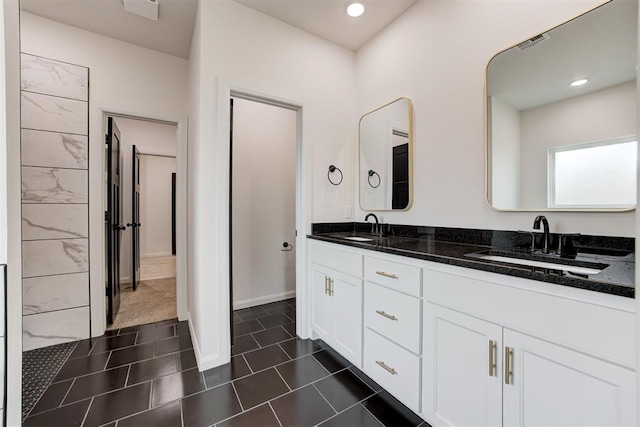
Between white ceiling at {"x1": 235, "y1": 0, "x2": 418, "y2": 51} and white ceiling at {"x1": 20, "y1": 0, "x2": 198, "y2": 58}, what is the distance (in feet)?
1.83

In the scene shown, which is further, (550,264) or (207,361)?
(207,361)

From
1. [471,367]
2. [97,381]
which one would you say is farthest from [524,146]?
[97,381]

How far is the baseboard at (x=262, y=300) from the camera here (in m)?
3.05

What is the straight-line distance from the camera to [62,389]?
1.69 meters

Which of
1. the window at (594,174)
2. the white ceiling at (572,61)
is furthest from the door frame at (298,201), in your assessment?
the window at (594,174)

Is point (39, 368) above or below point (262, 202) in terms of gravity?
below

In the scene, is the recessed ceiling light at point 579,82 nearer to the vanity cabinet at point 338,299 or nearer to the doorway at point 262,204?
the vanity cabinet at point 338,299

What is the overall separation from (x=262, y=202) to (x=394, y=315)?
2.12 meters

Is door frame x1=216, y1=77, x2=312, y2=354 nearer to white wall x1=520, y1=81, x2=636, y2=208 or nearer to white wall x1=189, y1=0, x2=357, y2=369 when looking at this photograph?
white wall x1=189, y1=0, x2=357, y2=369

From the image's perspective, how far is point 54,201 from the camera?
228cm

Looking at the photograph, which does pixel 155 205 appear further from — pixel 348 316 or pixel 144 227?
pixel 348 316

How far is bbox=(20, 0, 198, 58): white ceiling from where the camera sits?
2.09 m

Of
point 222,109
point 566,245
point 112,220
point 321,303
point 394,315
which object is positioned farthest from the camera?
point 112,220

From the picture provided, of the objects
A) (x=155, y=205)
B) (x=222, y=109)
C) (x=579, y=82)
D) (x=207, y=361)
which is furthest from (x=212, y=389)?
(x=155, y=205)
